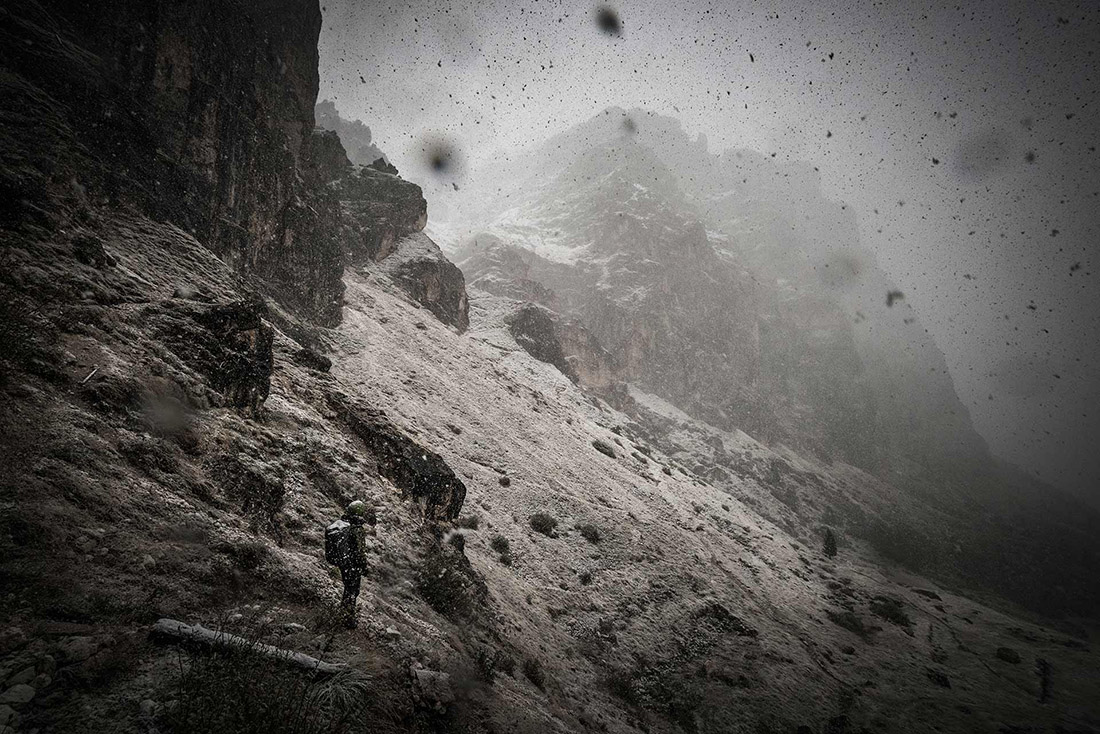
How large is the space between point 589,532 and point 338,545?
14468mm

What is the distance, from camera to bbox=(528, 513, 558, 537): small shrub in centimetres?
1823

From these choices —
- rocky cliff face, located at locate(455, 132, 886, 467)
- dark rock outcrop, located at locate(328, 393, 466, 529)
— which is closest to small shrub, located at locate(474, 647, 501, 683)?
dark rock outcrop, located at locate(328, 393, 466, 529)

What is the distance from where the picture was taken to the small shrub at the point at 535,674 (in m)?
10.2

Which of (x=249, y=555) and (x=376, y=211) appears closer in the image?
(x=249, y=555)

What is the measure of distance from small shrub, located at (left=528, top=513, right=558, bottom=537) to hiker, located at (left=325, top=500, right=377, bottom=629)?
39.4ft

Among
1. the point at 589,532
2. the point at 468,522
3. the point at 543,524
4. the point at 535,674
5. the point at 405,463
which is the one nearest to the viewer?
the point at 535,674

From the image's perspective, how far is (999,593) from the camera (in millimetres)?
53000

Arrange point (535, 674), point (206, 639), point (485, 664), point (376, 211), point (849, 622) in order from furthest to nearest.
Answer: point (376, 211) < point (849, 622) < point (535, 674) < point (485, 664) < point (206, 639)

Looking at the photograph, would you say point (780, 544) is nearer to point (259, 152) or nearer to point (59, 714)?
point (59, 714)

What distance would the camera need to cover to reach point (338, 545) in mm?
6512

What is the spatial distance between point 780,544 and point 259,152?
45044 mm

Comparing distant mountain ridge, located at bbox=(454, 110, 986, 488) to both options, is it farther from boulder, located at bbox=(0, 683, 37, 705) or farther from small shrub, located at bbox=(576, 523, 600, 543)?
boulder, located at bbox=(0, 683, 37, 705)

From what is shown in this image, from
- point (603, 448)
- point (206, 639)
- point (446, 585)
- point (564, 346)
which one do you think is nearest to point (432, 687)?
point (446, 585)

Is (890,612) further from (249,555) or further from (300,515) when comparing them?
(249,555)
